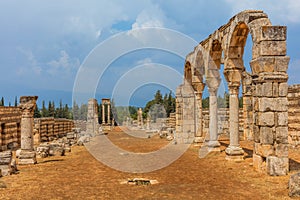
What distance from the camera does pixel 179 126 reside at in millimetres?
20719

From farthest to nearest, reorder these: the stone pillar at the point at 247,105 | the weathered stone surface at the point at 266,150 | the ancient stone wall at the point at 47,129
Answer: the ancient stone wall at the point at 47,129, the stone pillar at the point at 247,105, the weathered stone surface at the point at 266,150

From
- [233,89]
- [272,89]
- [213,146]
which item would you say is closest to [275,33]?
[272,89]

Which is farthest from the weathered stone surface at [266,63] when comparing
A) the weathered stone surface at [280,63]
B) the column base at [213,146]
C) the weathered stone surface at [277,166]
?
the column base at [213,146]

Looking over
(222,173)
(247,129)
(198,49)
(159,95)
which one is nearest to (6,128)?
(198,49)

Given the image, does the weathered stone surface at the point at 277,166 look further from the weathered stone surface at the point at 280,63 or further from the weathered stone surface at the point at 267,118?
the weathered stone surface at the point at 280,63

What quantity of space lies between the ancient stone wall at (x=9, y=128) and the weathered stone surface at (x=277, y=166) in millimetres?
19413

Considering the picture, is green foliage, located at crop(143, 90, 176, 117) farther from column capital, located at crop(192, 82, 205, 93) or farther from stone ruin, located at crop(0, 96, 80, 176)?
column capital, located at crop(192, 82, 205, 93)

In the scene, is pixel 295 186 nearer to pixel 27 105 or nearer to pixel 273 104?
pixel 273 104

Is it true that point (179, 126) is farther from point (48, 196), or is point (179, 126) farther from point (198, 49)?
point (48, 196)

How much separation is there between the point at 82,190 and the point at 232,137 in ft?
21.5

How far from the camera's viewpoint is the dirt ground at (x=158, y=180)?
25.4ft

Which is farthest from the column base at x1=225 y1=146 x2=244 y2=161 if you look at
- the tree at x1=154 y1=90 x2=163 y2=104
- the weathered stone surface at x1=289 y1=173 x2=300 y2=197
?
the tree at x1=154 y1=90 x2=163 y2=104

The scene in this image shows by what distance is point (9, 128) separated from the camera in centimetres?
2441

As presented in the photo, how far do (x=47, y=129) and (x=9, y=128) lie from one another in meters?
10.7
